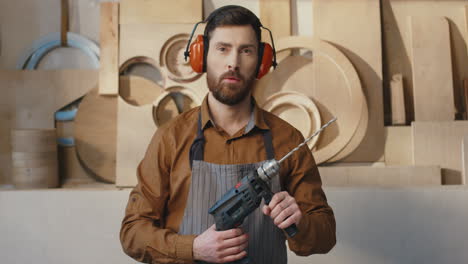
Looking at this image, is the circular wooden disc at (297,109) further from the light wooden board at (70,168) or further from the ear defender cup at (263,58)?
the light wooden board at (70,168)

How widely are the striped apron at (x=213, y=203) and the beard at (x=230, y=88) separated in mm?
219

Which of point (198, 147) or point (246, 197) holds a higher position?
point (198, 147)

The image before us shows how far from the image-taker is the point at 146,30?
262 centimetres

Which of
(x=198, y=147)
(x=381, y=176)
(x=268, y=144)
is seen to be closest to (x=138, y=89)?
(x=198, y=147)

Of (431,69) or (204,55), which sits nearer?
(204,55)

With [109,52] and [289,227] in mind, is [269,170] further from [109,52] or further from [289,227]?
[109,52]

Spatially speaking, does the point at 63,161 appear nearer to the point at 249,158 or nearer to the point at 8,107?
the point at 8,107

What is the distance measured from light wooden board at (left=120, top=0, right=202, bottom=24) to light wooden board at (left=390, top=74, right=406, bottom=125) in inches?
52.7

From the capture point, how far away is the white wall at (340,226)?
2.27 metres

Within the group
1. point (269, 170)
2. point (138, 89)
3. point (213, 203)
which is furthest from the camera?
point (138, 89)

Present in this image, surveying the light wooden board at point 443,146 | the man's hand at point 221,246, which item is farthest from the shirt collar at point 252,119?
the light wooden board at point 443,146

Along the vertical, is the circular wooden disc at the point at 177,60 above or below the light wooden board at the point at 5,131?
above

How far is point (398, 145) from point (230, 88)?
1.54 m

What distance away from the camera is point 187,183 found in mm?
1429
